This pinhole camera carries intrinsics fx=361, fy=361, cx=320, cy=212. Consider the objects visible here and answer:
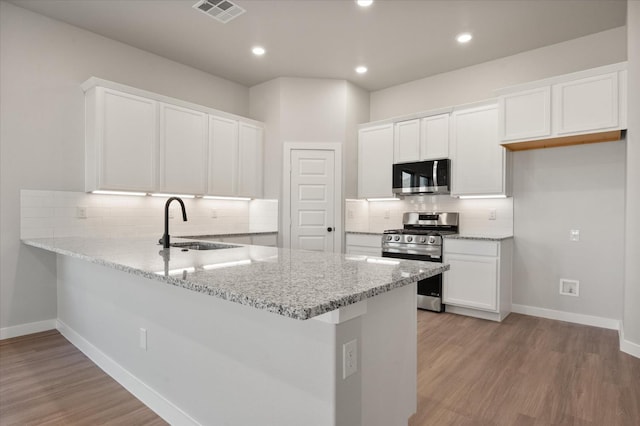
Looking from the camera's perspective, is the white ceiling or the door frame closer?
the white ceiling

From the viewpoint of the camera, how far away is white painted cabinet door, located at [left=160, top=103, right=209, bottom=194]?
4012 mm

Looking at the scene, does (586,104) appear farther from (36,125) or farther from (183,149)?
(36,125)

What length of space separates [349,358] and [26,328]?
3578 millimetres

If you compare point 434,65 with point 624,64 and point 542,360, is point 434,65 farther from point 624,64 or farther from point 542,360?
point 542,360

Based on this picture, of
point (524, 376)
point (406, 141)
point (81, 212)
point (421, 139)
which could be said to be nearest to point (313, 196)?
point (406, 141)

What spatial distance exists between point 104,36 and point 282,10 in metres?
2.01

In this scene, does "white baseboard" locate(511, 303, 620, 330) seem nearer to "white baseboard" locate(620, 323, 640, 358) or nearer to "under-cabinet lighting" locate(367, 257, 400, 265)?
"white baseboard" locate(620, 323, 640, 358)

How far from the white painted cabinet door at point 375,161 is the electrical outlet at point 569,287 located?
86.0 inches

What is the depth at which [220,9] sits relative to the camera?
131 inches

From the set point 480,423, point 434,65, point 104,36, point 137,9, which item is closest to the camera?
point 480,423

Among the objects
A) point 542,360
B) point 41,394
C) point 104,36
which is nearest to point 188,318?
point 41,394

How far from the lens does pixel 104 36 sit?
12.6 ft

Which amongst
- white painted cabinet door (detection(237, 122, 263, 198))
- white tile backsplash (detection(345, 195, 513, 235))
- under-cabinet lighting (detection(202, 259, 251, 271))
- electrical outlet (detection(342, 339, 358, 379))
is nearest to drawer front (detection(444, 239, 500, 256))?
white tile backsplash (detection(345, 195, 513, 235))

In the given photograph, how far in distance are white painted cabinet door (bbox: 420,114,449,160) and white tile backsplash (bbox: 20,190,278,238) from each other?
6.94ft
